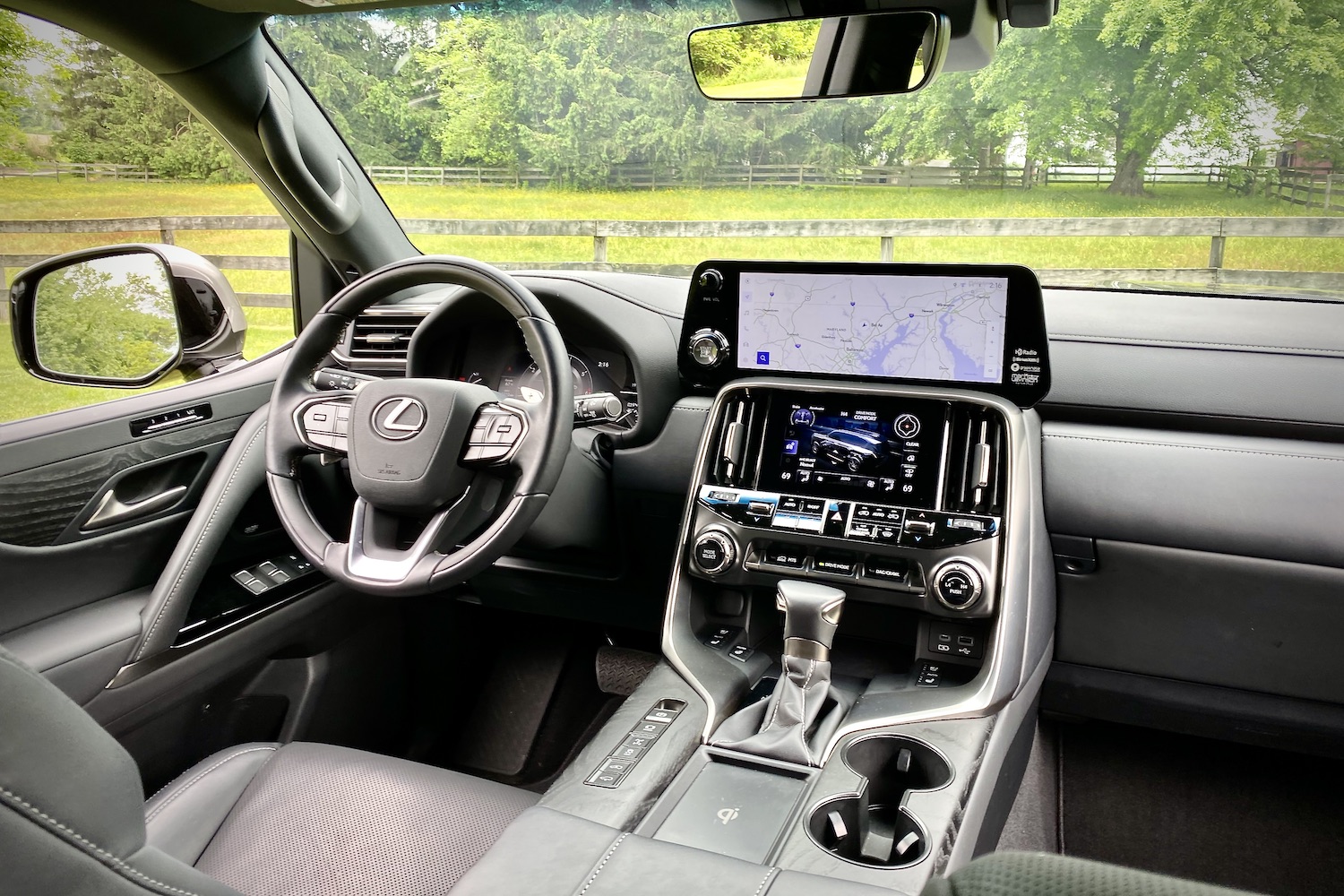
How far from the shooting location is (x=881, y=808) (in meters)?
1.79

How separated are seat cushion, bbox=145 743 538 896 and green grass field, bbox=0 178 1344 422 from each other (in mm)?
1022

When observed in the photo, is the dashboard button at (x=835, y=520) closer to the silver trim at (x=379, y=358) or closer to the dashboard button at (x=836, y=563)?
the dashboard button at (x=836, y=563)

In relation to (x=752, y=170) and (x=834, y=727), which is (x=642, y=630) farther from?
(x=752, y=170)

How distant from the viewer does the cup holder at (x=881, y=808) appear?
59.6 inches

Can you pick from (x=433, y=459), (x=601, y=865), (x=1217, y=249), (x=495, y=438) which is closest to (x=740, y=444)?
(x=495, y=438)

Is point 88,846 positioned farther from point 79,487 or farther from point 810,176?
point 810,176

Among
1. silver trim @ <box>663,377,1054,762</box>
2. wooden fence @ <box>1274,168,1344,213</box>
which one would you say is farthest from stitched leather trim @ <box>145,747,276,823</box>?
wooden fence @ <box>1274,168,1344,213</box>

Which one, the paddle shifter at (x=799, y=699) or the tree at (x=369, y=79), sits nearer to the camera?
the paddle shifter at (x=799, y=699)

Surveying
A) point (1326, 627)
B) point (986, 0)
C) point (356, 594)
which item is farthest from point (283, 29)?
point (1326, 627)

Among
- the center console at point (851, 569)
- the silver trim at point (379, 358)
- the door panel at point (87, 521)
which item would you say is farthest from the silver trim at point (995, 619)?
the door panel at point (87, 521)

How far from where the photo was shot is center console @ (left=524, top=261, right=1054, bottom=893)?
1.70 m

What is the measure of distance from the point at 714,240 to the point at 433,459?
5.90ft

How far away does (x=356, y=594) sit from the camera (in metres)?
2.83

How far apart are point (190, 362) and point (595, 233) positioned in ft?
4.43
